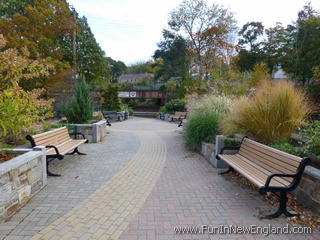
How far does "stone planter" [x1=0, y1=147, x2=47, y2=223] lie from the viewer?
247 cm

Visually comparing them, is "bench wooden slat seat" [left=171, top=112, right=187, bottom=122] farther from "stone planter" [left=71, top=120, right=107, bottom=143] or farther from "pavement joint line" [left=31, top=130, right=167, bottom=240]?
"pavement joint line" [left=31, top=130, right=167, bottom=240]

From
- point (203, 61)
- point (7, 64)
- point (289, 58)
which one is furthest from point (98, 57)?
point (289, 58)

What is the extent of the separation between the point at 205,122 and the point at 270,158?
8.64ft

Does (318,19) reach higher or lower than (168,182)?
higher

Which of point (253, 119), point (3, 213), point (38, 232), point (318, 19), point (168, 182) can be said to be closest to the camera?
point (38, 232)

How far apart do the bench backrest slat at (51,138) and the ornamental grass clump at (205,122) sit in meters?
3.45

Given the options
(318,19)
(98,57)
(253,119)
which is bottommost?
(253,119)

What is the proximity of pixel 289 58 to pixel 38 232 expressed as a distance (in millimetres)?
23189

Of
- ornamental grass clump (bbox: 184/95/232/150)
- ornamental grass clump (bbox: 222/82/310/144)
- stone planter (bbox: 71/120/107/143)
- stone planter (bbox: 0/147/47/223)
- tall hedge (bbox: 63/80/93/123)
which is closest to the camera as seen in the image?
stone planter (bbox: 0/147/47/223)

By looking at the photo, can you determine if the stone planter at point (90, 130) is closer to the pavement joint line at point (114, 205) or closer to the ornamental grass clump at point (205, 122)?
the pavement joint line at point (114, 205)

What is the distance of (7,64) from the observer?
11.5ft

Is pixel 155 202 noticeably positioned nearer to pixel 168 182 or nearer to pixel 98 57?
pixel 168 182

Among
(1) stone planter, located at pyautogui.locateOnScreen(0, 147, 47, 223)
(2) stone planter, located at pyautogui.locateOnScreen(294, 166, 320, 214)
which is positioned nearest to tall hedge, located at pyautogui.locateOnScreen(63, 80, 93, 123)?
(1) stone planter, located at pyautogui.locateOnScreen(0, 147, 47, 223)

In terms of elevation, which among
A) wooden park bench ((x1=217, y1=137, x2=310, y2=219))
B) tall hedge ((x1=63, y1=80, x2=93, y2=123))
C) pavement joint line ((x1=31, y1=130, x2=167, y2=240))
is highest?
tall hedge ((x1=63, y1=80, x2=93, y2=123))
